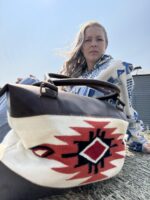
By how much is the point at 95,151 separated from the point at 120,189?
0.50 feet

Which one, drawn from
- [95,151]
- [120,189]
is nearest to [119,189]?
[120,189]

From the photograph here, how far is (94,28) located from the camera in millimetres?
1099

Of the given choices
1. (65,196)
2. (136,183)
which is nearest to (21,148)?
(65,196)

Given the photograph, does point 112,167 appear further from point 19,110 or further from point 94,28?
point 94,28

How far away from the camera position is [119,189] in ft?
2.07

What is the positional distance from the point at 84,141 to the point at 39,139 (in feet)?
0.28

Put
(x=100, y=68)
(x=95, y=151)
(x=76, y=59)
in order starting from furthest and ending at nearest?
(x=76, y=59)
(x=100, y=68)
(x=95, y=151)

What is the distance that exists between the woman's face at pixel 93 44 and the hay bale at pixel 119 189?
0.46 m

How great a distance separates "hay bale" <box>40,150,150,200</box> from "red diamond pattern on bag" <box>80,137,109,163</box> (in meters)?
0.09

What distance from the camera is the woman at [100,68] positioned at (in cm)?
94

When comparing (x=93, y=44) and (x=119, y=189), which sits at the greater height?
(x=93, y=44)

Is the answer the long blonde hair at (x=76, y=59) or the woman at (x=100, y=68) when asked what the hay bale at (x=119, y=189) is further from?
the long blonde hair at (x=76, y=59)

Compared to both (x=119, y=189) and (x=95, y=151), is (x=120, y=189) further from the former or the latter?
(x=95, y=151)

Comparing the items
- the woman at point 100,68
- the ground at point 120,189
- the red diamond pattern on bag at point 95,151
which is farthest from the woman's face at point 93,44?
the red diamond pattern on bag at point 95,151
